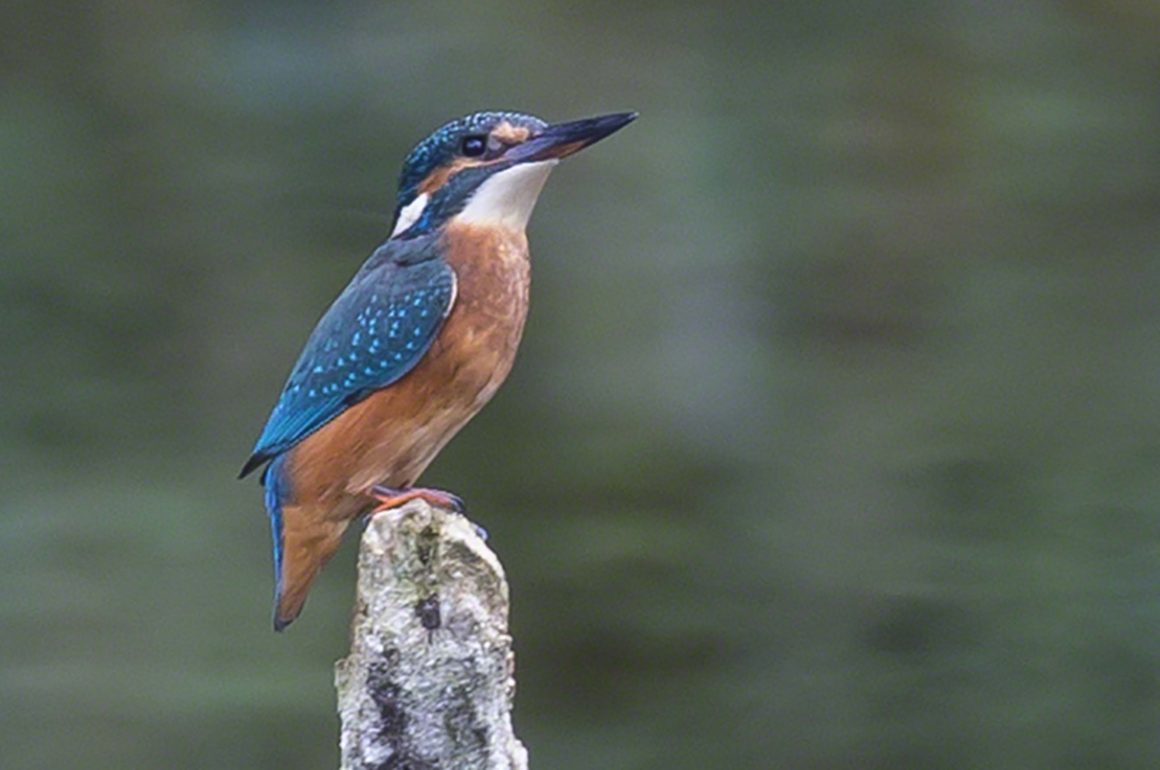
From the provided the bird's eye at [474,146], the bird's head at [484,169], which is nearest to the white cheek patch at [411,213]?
the bird's head at [484,169]

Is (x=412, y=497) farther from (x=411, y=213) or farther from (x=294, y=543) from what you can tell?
(x=411, y=213)

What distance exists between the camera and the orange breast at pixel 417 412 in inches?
122

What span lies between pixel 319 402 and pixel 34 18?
308 cm

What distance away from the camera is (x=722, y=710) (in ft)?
18.3

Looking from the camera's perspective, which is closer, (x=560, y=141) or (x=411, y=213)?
(x=560, y=141)

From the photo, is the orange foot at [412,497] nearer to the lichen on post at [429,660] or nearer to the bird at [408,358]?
the bird at [408,358]

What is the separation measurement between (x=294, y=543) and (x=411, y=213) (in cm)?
60

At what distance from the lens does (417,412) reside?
313 centimetres

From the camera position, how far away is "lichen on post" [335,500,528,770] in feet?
7.39

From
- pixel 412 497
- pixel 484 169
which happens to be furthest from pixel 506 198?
pixel 412 497

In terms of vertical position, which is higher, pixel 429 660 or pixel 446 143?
pixel 446 143

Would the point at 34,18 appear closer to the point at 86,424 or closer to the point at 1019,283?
the point at 86,424

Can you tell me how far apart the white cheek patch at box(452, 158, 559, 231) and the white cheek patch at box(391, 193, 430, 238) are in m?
0.08

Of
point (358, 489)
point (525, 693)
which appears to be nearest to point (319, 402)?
point (358, 489)
